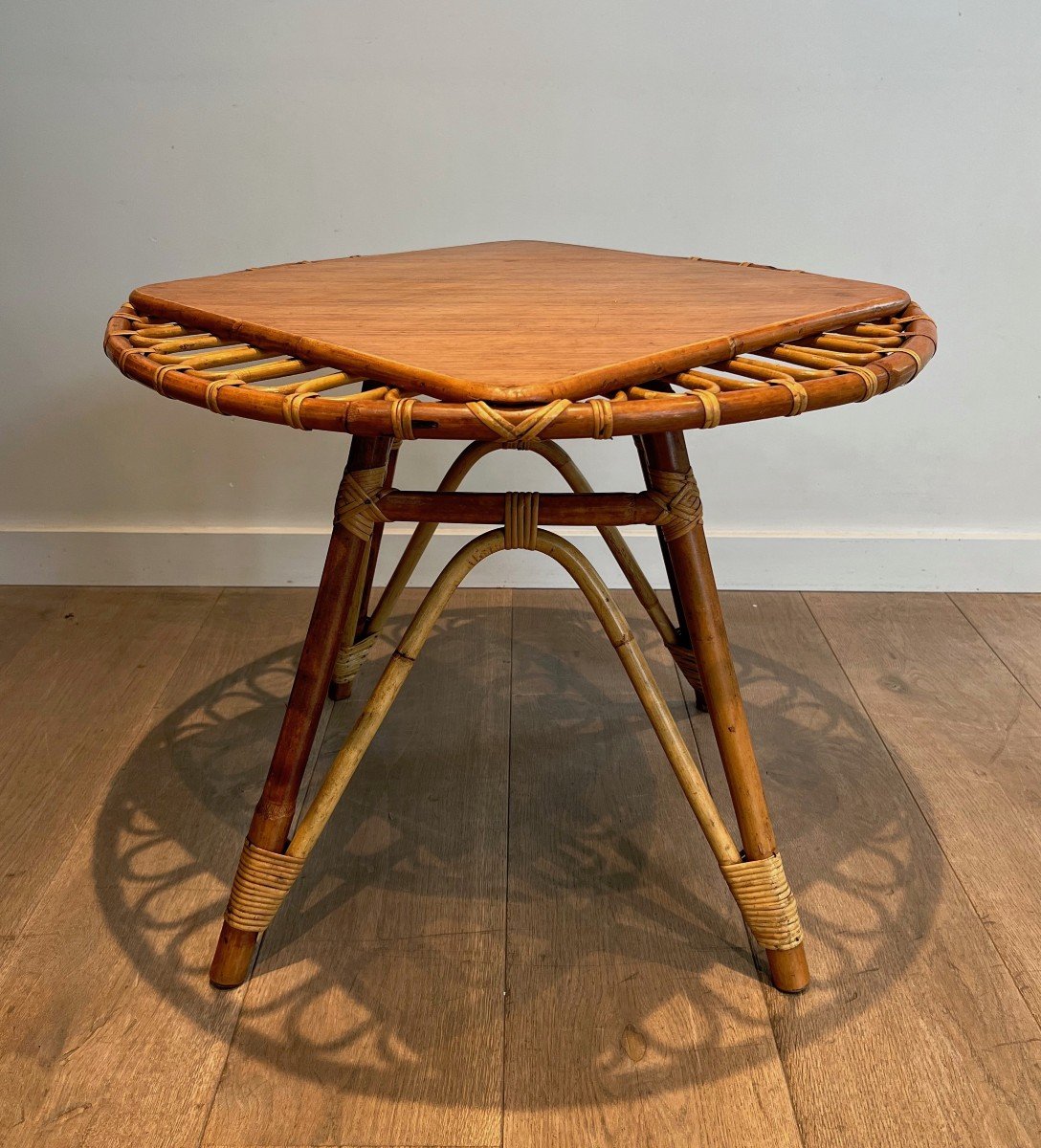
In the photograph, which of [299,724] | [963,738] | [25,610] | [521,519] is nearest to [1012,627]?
[963,738]

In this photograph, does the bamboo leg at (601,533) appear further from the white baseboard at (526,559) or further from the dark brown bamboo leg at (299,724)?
the white baseboard at (526,559)

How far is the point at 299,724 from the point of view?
0.90m

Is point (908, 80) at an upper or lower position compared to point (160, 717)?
upper

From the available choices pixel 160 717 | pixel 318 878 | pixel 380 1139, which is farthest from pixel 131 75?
pixel 380 1139

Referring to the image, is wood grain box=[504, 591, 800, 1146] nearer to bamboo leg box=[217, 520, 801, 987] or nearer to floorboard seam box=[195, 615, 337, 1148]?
bamboo leg box=[217, 520, 801, 987]

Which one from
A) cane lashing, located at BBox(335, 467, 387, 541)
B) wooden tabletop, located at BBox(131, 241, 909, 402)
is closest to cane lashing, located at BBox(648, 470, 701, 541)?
wooden tabletop, located at BBox(131, 241, 909, 402)

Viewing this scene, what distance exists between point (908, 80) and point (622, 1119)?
130 cm

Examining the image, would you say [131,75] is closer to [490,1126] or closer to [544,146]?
[544,146]

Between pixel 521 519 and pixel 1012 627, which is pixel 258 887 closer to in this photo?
pixel 521 519

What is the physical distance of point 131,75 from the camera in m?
1.43

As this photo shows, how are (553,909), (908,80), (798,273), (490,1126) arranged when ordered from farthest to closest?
(908,80) < (798,273) < (553,909) < (490,1126)

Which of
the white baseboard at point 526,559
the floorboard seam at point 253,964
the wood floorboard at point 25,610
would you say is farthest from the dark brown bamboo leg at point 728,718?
the wood floorboard at point 25,610

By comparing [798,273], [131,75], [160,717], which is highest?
[131,75]

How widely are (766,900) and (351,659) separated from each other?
570 mm
